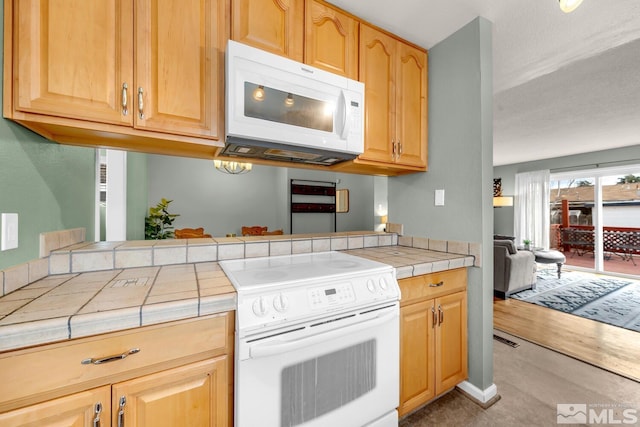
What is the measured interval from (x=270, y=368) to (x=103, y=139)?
1.25m

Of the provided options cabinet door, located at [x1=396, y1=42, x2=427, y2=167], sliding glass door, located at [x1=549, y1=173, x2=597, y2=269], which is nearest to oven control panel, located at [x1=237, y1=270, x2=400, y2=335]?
cabinet door, located at [x1=396, y1=42, x2=427, y2=167]

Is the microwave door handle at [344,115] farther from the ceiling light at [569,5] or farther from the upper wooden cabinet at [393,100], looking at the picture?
the ceiling light at [569,5]

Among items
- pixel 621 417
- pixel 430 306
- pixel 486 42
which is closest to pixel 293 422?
pixel 430 306

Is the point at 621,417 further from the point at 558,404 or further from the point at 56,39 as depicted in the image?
the point at 56,39

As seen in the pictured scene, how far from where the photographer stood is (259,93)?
118 cm

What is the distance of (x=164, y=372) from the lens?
0.81 meters

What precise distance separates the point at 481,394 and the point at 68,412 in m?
1.99

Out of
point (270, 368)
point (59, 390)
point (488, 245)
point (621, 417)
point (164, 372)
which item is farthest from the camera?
point (488, 245)

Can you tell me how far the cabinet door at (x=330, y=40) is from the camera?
4.69 ft

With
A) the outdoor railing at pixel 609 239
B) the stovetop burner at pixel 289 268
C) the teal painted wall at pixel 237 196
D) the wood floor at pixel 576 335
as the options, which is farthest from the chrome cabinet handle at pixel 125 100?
the outdoor railing at pixel 609 239

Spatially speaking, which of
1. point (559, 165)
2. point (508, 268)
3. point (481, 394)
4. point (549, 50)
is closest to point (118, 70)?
point (481, 394)

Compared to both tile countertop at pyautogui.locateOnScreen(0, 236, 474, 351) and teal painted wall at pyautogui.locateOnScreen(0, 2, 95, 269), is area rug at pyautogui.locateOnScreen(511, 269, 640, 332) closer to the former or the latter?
tile countertop at pyautogui.locateOnScreen(0, 236, 474, 351)

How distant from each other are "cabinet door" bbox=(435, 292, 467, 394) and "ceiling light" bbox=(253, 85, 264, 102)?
145cm

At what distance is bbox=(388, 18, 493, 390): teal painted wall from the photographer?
160cm
